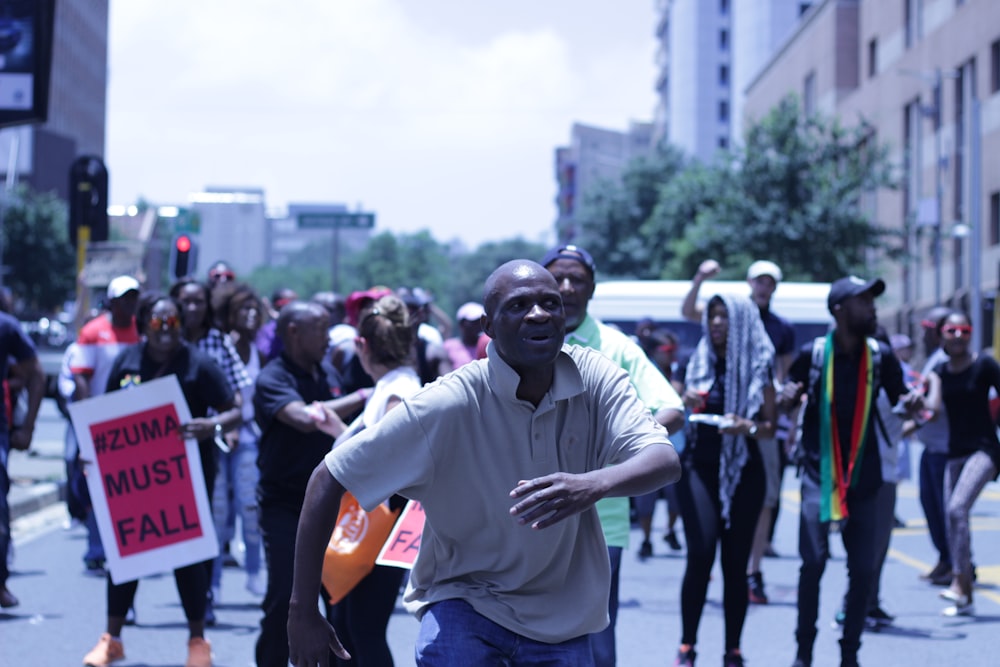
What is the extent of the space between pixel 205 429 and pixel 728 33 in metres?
95.9

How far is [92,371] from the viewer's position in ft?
30.7

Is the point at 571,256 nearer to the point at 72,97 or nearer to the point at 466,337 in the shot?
the point at 466,337

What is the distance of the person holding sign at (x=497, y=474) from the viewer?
3525mm

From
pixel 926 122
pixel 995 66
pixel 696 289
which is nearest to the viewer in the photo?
pixel 696 289

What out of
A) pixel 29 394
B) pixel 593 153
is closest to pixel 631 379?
pixel 29 394

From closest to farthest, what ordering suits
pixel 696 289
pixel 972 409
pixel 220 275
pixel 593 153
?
pixel 696 289 < pixel 972 409 < pixel 220 275 < pixel 593 153

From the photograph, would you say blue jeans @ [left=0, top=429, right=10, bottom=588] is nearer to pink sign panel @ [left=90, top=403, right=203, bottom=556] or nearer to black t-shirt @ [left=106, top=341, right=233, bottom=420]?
pink sign panel @ [left=90, top=403, right=203, bottom=556]

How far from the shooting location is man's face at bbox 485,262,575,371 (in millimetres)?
3494

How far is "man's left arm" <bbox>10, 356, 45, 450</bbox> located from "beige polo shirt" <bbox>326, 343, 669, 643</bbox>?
16.2ft

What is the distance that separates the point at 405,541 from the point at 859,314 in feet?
9.05

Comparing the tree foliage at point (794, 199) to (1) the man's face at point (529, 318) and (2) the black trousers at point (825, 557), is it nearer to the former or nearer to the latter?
(2) the black trousers at point (825, 557)

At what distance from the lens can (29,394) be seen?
8.04 meters

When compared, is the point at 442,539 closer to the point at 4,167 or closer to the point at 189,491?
the point at 189,491

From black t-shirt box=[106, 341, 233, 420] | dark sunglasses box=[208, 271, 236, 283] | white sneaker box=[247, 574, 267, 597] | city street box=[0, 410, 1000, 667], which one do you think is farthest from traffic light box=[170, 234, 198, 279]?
black t-shirt box=[106, 341, 233, 420]
